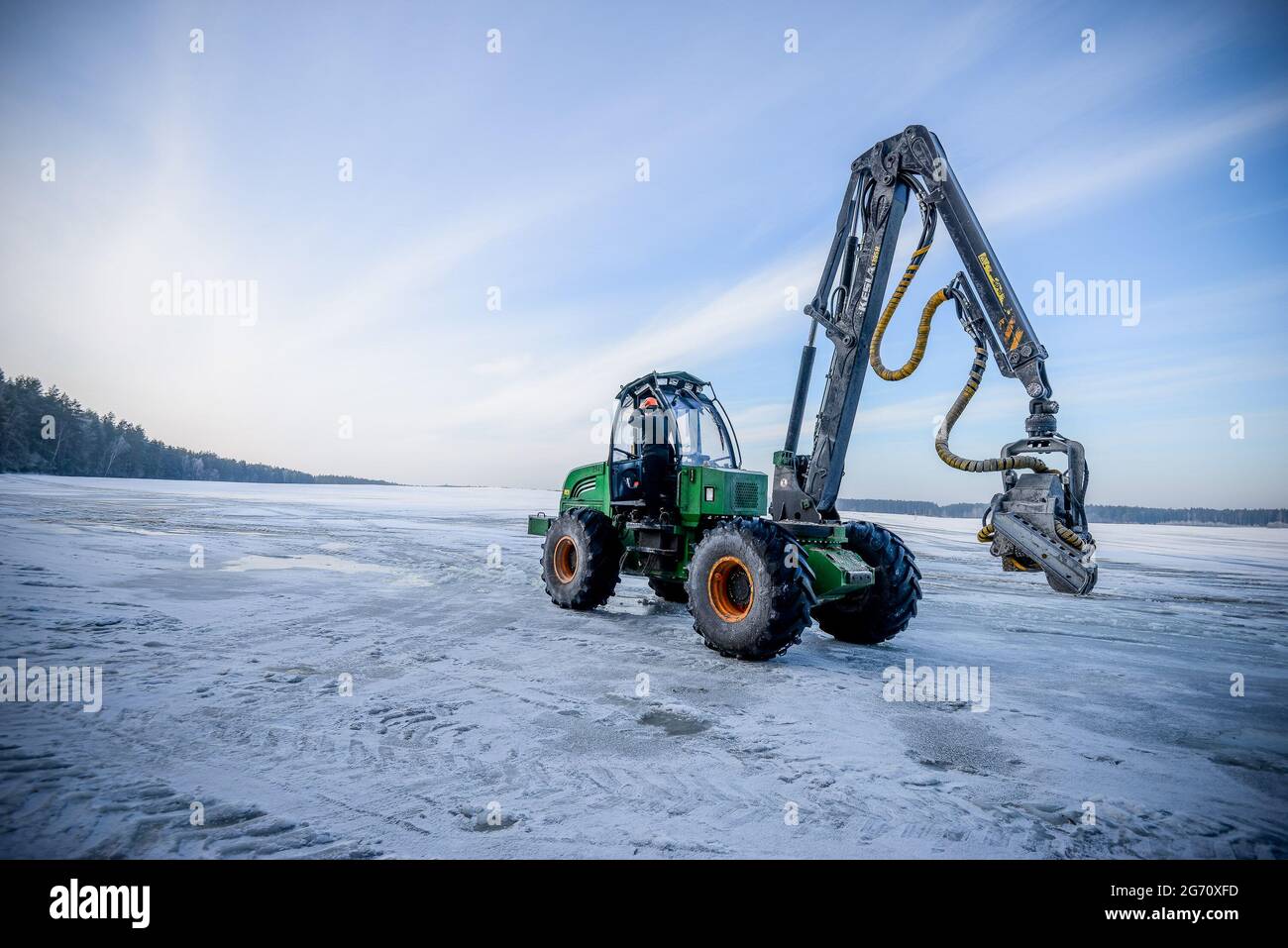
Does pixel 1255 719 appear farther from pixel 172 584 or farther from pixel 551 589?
pixel 172 584

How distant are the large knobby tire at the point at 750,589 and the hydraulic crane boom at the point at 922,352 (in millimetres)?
1305

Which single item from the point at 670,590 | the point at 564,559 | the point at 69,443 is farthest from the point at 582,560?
the point at 69,443

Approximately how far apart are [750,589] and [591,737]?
2660mm

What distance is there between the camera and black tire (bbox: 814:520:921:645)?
642cm

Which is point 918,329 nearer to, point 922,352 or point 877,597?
point 922,352

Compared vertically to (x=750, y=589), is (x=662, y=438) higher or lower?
higher

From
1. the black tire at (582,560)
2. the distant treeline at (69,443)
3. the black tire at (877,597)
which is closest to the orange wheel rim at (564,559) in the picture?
the black tire at (582,560)

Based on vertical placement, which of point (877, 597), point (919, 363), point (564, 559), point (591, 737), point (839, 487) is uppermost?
point (919, 363)

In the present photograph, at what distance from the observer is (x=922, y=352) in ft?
21.4

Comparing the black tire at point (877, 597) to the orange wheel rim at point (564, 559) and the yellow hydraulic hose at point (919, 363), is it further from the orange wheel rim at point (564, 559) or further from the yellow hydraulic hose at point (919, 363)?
the orange wheel rim at point (564, 559)

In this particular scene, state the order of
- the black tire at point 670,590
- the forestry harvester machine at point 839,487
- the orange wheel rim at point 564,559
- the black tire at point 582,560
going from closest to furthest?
the forestry harvester machine at point 839,487
the black tire at point 582,560
the orange wheel rim at point 564,559
the black tire at point 670,590

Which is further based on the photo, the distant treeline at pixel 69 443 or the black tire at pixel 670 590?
the distant treeline at pixel 69 443

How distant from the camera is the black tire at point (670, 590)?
917cm
